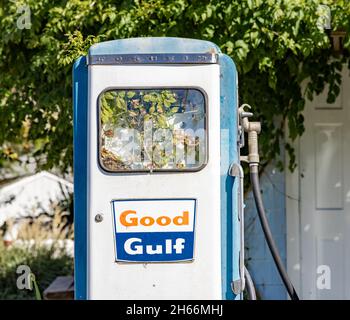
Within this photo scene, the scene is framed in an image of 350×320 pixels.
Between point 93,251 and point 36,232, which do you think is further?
point 36,232

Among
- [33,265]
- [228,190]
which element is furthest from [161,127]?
[33,265]

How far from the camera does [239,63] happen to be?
5684mm

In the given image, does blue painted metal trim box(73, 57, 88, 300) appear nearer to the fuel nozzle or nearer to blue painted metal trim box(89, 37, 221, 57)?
blue painted metal trim box(89, 37, 221, 57)

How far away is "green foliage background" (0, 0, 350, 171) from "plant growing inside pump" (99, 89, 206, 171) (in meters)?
1.04

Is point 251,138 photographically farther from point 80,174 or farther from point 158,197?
point 80,174

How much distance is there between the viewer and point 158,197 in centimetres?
426

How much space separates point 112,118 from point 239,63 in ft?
5.35

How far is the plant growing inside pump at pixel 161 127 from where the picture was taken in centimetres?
431

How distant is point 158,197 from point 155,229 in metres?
0.17

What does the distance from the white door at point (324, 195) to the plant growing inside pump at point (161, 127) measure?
8.71ft

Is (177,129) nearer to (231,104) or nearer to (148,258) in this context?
(231,104)

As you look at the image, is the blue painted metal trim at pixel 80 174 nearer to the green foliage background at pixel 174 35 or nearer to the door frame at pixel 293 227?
the green foliage background at pixel 174 35

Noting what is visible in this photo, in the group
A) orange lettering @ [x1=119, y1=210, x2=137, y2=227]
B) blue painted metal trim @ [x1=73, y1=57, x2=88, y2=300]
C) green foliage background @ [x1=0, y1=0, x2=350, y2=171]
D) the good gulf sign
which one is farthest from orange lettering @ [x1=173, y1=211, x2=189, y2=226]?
green foliage background @ [x1=0, y1=0, x2=350, y2=171]

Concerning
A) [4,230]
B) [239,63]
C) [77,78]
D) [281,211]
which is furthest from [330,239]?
[4,230]
